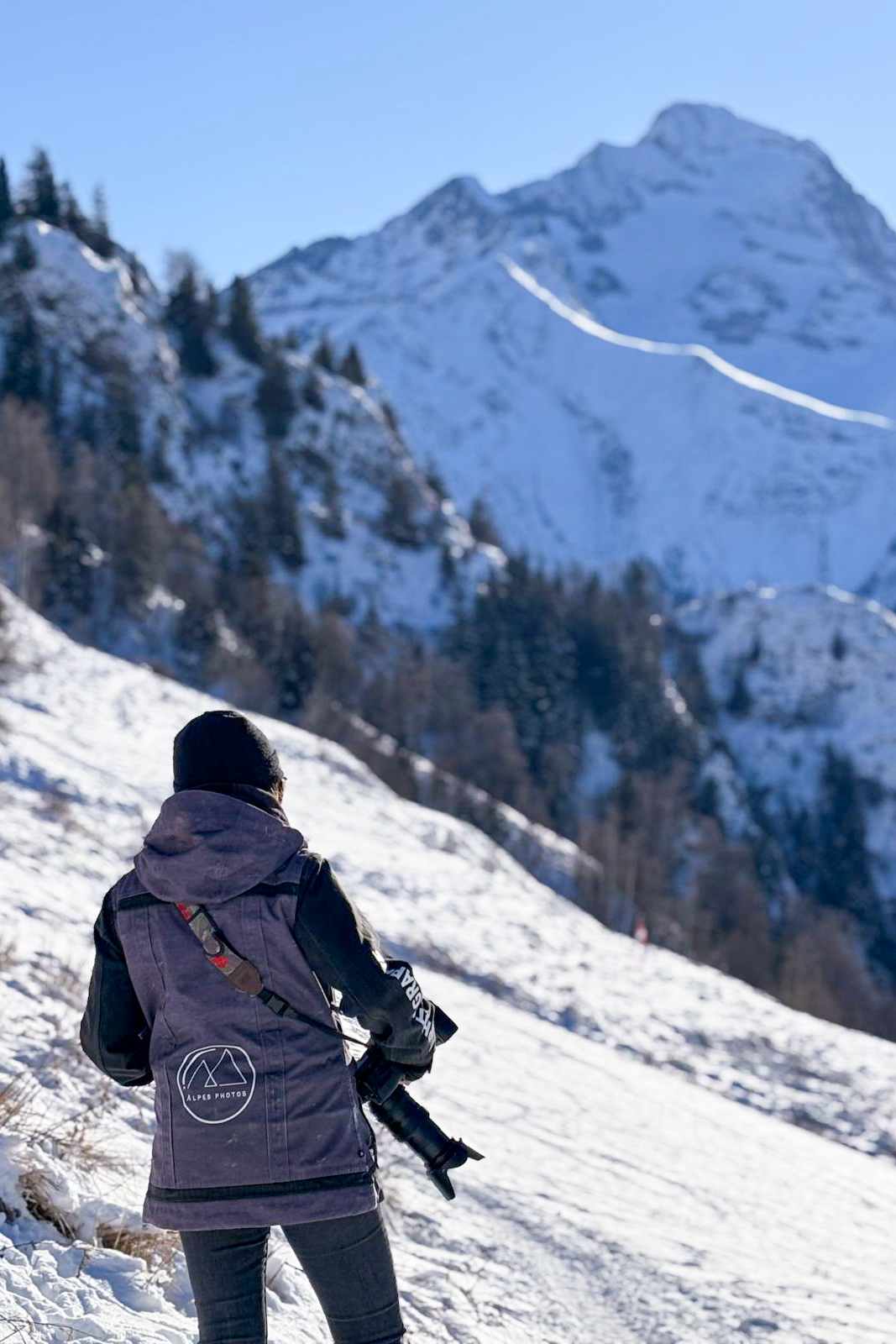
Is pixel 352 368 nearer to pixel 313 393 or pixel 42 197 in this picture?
pixel 313 393

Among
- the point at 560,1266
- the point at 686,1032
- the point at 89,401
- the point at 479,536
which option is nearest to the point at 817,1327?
the point at 560,1266

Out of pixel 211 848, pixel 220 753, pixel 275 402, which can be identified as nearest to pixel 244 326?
pixel 275 402

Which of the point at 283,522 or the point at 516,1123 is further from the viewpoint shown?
the point at 283,522

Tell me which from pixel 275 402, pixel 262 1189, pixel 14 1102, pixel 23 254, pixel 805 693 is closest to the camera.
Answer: pixel 262 1189

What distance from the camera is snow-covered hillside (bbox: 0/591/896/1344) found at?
13.8 feet

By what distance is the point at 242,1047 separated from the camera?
272cm

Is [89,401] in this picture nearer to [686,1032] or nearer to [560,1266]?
[686,1032]

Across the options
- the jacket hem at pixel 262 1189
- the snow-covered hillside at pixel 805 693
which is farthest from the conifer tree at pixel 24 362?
the jacket hem at pixel 262 1189

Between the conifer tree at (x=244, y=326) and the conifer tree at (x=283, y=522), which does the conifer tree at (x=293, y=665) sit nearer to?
the conifer tree at (x=283, y=522)

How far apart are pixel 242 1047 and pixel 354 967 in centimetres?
32

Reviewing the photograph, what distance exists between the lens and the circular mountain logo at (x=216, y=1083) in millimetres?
2701

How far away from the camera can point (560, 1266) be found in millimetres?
5699

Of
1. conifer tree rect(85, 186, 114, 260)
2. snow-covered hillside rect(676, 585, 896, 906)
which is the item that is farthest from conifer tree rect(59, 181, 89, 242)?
snow-covered hillside rect(676, 585, 896, 906)

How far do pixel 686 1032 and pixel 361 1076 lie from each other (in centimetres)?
1226
